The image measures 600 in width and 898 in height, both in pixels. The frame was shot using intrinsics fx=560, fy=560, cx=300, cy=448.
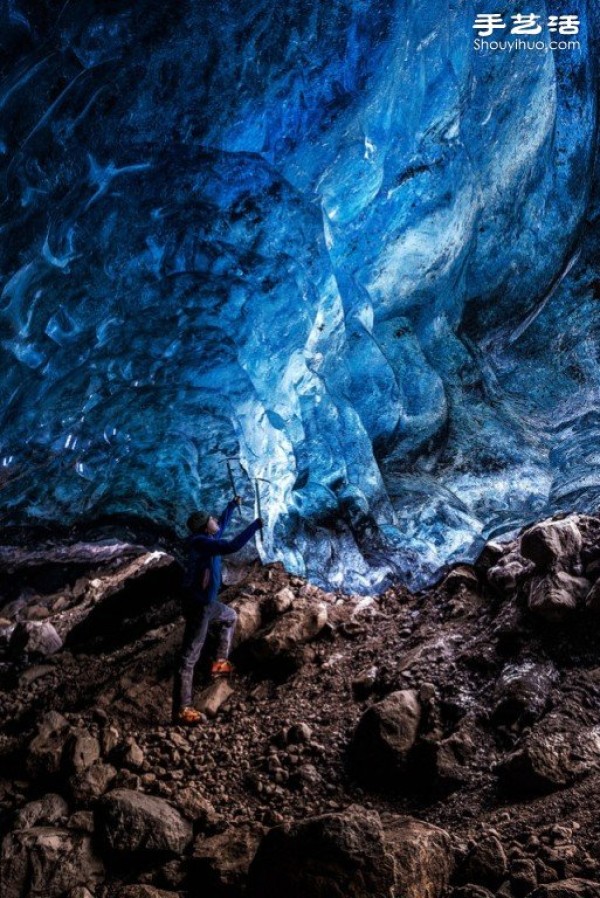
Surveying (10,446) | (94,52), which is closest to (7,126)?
(94,52)

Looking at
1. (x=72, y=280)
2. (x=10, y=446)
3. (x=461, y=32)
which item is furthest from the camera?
(x=461, y=32)

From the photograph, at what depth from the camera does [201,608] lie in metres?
4.35

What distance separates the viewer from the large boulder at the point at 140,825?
2.92m

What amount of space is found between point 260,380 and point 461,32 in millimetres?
3270

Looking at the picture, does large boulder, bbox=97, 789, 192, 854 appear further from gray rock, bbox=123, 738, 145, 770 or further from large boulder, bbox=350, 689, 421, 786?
large boulder, bbox=350, 689, 421, 786

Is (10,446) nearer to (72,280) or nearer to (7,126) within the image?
(72,280)

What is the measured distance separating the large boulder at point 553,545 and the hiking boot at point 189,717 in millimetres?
2641

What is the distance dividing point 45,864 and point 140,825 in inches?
19.7

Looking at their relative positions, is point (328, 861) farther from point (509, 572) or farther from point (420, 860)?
point (509, 572)

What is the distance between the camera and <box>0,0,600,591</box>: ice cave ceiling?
3.37 metres

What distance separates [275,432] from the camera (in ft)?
16.4

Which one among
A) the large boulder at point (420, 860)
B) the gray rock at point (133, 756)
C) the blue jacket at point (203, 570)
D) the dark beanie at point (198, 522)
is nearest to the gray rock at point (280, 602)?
the blue jacket at point (203, 570)

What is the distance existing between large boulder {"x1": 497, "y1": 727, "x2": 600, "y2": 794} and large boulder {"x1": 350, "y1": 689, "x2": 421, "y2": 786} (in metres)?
0.54

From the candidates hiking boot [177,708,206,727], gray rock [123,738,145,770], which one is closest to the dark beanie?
hiking boot [177,708,206,727]
